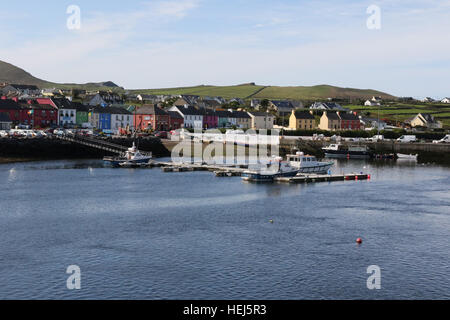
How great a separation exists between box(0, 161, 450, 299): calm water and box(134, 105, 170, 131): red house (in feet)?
227

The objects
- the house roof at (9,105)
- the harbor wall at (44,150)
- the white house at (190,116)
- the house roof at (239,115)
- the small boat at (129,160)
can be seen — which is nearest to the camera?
the small boat at (129,160)

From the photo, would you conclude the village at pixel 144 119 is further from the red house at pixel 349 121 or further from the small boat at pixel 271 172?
the small boat at pixel 271 172

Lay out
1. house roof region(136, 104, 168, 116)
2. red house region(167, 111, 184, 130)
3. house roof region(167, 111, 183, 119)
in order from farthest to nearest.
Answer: house roof region(167, 111, 183, 119)
red house region(167, 111, 184, 130)
house roof region(136, 104, 168, 116)

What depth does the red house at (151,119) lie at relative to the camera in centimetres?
13588

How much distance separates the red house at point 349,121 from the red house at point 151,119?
5289 cm

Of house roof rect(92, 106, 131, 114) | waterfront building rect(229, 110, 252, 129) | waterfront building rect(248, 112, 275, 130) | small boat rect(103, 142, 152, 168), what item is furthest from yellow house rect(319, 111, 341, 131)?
small boat rect(103, 142, 152, 168)

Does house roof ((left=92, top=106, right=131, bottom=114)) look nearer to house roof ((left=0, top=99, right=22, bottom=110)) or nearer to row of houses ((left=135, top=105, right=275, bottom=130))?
row of houses ((left=135, top=105, right=275, bottom=130))

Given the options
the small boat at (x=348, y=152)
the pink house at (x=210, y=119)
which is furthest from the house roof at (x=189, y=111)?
the small boat at (x=348, y=152)

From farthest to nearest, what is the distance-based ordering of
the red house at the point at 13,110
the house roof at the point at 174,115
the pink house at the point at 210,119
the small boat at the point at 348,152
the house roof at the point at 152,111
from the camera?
1. the pink house at the point at 210,119
2. the house roof at the point at 174,115
3. the house roof at the point at 152,111
4. the red house at the point at 13,110
5. the small boat at the point at 348,152

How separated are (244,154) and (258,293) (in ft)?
256

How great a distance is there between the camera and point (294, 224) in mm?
44688

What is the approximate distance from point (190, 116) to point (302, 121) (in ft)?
110

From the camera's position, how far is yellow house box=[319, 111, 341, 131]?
504 feet
